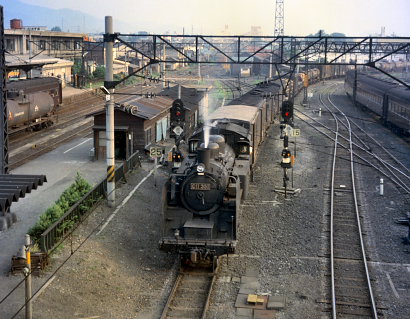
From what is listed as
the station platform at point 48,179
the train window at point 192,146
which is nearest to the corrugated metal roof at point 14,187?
the station platform at point 48,179

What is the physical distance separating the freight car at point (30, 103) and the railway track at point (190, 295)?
20.1m

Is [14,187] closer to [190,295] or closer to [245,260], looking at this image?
[190,295]

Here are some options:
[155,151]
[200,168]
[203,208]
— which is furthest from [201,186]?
[155,151]

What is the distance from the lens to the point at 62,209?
59.9ft

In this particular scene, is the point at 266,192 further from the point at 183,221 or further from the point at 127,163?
the point at 183,221

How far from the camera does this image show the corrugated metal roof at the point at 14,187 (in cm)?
1291

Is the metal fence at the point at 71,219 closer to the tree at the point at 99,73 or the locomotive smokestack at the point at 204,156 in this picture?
the locomotive smokestack at the point at 204,156

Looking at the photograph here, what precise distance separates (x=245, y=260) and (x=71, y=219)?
18.2 ft

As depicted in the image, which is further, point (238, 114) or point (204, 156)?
point (238, 114)

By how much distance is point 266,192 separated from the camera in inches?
931

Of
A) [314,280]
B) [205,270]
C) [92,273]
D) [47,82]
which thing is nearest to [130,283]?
[92,273]

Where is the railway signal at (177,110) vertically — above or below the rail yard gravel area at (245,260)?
above

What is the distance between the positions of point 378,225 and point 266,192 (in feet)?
17.4

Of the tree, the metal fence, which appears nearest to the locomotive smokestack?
the metal fence
